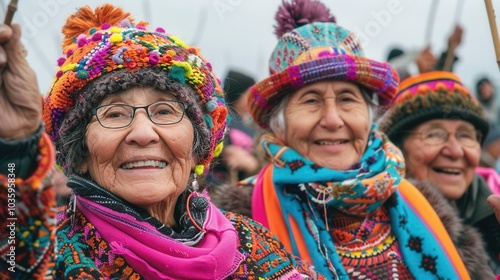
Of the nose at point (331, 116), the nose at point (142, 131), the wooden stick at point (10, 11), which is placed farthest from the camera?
the nose at point (331, 116)

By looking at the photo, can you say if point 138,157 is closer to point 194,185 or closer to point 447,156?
point 194,185

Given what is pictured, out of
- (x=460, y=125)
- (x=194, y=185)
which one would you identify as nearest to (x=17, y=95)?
(x=194, y=185)

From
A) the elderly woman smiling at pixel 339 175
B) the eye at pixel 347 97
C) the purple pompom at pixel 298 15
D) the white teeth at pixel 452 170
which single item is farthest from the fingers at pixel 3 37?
the white teeth at pixel 452 170

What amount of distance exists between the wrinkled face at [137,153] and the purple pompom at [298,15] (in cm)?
153

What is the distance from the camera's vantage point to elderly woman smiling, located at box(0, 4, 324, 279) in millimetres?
2773

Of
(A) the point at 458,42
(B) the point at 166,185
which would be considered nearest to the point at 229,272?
(B) the point at 166,185

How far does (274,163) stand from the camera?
4105 mm

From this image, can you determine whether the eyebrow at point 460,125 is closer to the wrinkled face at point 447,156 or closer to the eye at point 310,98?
the wrinkled face at point 447,156

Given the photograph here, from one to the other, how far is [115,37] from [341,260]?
5.34 ft

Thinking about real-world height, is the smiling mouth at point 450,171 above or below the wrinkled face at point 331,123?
below

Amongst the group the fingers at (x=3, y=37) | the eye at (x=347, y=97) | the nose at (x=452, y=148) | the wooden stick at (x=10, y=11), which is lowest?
the nose at (x=452, y=148)

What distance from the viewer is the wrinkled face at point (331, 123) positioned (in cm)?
399

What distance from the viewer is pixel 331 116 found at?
3957 millimetres

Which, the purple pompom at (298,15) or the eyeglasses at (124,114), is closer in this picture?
the eyeglasses at (124,114)
